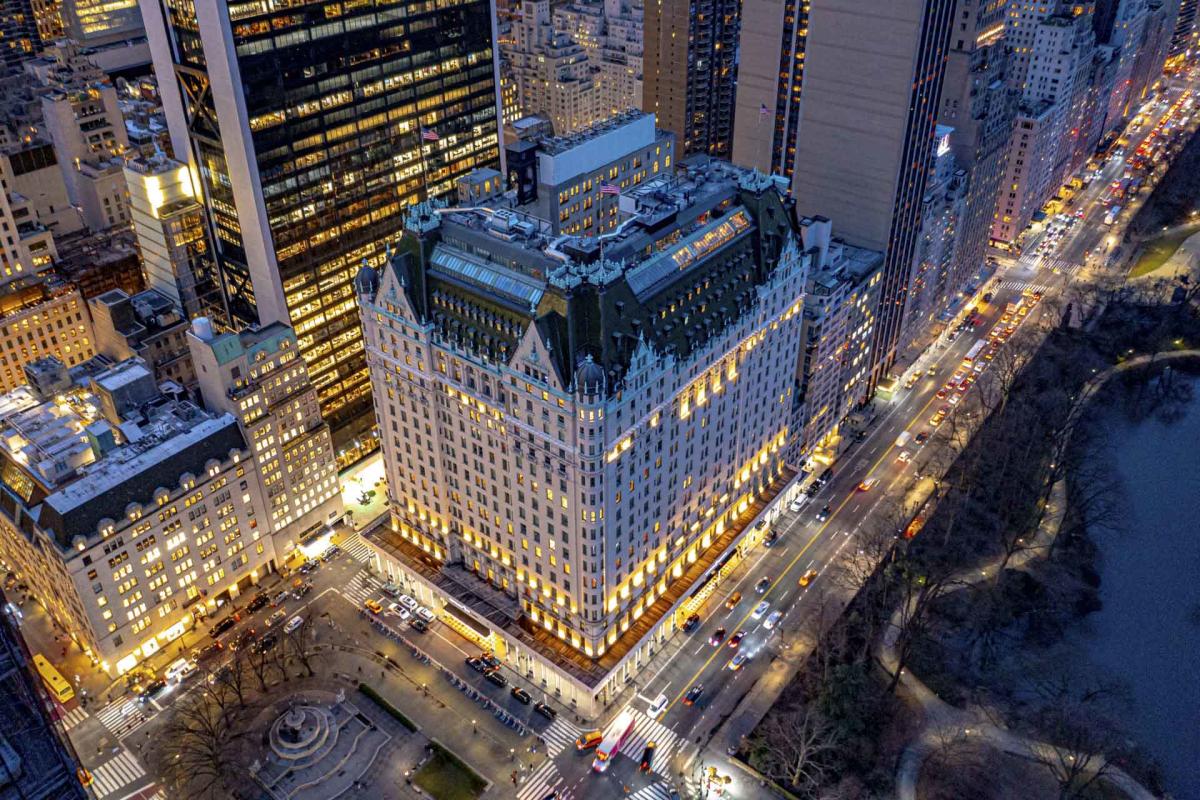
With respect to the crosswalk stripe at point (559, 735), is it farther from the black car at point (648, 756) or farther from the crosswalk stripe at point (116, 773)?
the crosswalk stripe at point (116, 773)

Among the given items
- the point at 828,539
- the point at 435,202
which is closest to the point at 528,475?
the point at 435,202

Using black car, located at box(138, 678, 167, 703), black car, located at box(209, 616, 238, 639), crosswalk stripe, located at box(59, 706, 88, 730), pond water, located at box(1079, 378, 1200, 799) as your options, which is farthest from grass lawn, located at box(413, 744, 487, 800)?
pond water, located at box(1079, 378, 1200, 799)

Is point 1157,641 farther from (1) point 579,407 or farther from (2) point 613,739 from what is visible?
(1) point 579,407

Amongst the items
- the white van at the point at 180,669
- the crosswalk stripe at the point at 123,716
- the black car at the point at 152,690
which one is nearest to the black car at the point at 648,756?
the white van at the point at 180,669

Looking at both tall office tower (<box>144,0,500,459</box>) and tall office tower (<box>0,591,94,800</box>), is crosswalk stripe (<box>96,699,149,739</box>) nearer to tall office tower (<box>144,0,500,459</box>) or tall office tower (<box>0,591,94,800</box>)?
tall office tower (<box>144,0,500,459</box>)

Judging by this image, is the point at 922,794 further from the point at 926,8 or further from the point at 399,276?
the point at 926,8

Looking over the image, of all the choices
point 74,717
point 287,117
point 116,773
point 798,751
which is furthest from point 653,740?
point 287,117
